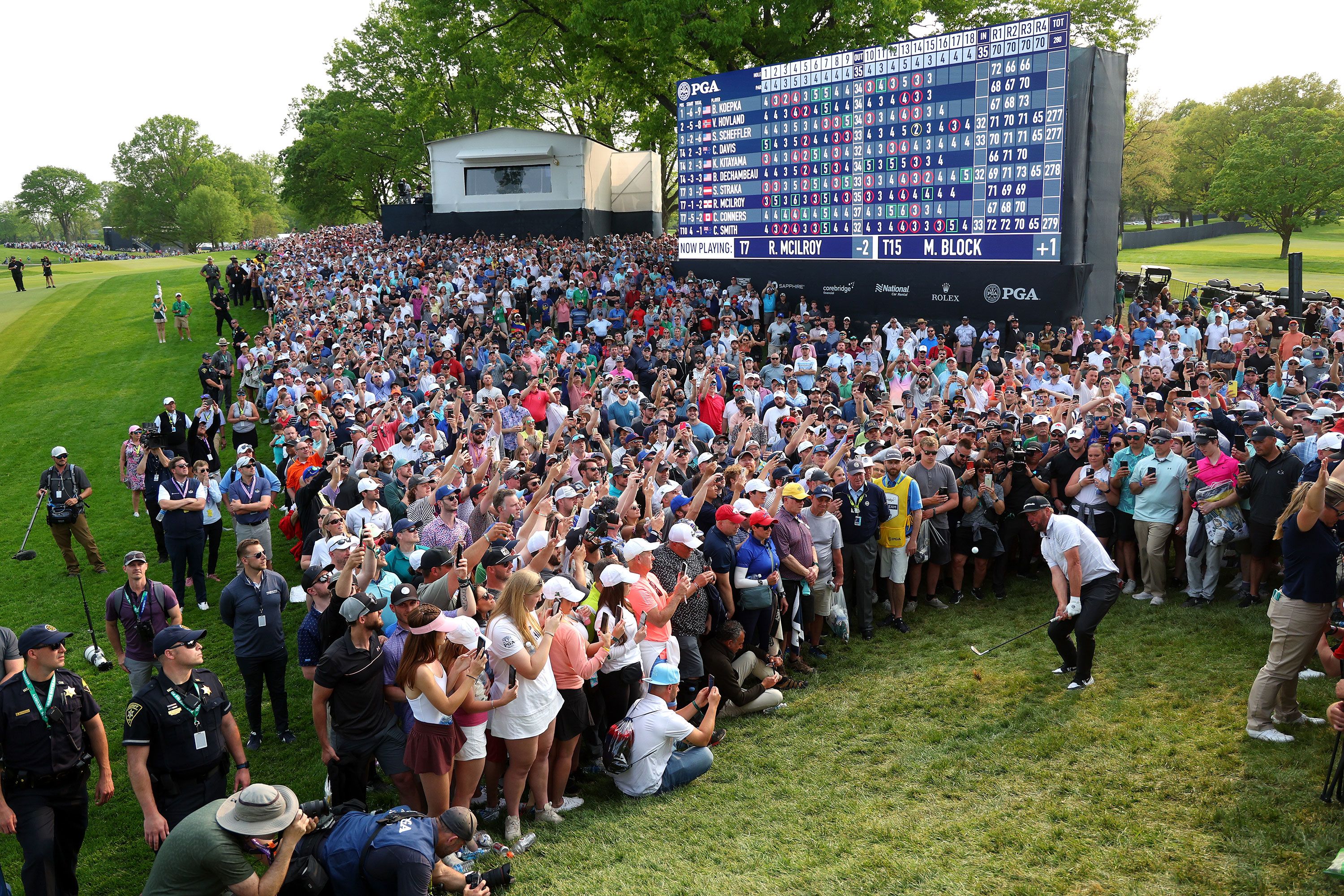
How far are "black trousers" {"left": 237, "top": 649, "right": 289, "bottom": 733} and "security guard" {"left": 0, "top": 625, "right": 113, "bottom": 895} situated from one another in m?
1.82

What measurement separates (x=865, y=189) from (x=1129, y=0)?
2570 centimetres

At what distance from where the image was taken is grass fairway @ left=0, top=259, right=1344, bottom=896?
17.9 ft

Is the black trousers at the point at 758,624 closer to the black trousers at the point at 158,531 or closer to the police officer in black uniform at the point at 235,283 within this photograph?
the black trousers at the point at 158,531

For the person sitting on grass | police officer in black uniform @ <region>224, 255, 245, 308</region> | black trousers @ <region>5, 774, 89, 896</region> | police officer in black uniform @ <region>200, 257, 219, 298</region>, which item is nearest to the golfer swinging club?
the person sitting on grass

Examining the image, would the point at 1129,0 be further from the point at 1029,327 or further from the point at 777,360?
the point at 777,360

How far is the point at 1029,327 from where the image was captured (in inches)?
726

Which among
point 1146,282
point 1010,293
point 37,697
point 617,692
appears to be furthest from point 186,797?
point 1146,282

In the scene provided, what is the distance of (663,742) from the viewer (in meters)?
6.50

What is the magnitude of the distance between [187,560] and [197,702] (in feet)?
19.3

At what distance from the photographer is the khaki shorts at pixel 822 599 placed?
8.98m

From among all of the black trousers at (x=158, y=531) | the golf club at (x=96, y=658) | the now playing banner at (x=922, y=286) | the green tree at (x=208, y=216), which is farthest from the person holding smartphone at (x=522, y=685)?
the green tree at (x=208, y=216)

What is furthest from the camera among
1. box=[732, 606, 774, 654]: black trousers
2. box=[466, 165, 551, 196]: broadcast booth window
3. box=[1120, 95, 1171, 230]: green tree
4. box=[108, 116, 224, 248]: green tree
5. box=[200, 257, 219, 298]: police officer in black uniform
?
box=[108, 116, 224, 248]: green tree

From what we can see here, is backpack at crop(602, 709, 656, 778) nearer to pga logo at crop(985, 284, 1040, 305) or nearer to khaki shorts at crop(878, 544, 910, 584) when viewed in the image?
khaki shorts at crop(878, 544, 910, 584)

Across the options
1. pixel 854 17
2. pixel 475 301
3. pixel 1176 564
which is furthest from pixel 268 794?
pixel 854 17
